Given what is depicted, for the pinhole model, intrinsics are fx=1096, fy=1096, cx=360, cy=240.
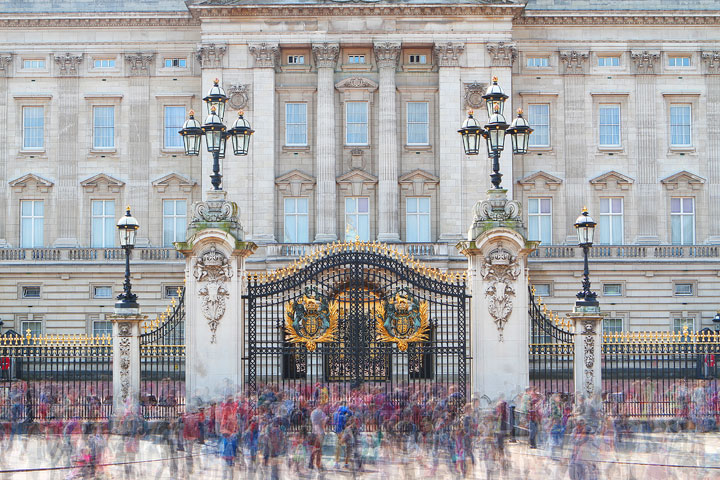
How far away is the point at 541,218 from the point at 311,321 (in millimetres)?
28189

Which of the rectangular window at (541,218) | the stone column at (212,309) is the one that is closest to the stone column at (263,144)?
the rectangular window at (541,218)

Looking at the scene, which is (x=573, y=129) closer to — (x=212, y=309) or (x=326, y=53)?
(x=326, y=53)

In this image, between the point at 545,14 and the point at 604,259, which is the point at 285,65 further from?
the point at 604,259

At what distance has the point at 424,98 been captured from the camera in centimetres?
5275

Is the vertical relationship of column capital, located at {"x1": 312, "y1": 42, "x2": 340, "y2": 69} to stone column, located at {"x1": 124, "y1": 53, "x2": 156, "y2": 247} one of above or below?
above

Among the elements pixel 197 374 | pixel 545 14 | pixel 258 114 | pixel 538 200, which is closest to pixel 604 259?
pixel 538 200

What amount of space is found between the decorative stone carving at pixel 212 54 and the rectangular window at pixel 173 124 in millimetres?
3342

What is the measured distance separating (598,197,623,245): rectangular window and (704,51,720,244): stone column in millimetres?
4305

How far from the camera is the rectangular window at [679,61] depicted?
54031 millimetres

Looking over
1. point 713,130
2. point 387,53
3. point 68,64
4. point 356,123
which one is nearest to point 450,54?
point 387,53

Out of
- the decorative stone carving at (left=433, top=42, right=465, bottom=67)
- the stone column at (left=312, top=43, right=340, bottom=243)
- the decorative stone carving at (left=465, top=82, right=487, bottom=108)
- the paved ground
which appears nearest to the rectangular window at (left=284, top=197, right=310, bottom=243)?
the stone column at (left=312, top=43, right=340, bottom=243)

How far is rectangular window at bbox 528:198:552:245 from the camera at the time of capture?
53.4 metres

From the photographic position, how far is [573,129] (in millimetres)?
53562

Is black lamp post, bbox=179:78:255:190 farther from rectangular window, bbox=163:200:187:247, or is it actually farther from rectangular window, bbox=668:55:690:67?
rectangular window, bbox=668:55:690:67
